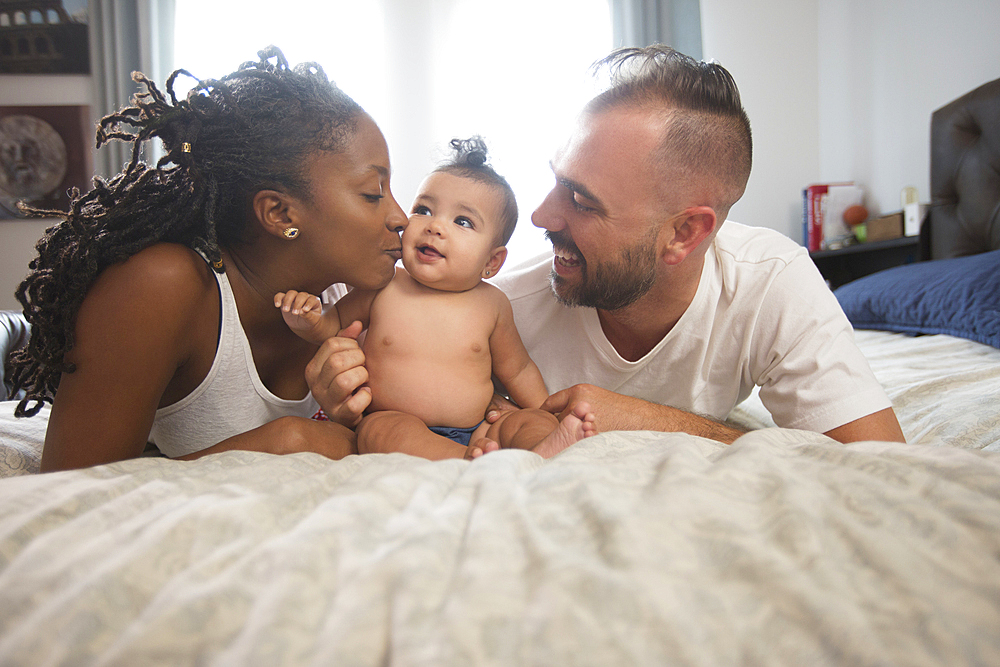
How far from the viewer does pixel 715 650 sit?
34cm

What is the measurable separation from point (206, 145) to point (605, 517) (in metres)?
0.90

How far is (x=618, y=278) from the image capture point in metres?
1.26

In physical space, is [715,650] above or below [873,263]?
below

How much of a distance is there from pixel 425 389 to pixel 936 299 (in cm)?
165

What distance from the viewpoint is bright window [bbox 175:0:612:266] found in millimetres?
3477

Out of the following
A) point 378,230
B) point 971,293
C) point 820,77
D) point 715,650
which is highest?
point 820,77

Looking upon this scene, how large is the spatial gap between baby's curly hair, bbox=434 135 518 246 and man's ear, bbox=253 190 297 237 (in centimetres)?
36

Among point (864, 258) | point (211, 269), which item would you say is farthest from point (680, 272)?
point (864, 258)

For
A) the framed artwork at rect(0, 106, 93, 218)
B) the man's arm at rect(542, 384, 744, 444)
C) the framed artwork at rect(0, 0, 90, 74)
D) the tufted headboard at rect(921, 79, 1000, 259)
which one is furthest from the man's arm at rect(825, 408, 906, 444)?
the framed artwork at rect(0, 0, 90, 74)

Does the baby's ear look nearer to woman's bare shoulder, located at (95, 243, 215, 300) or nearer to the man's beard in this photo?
the man's beard

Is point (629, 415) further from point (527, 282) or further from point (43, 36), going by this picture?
point (43, 36)

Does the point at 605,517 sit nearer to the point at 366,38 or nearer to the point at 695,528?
the point at 695,528

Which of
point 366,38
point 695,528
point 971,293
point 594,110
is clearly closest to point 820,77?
point 971,293

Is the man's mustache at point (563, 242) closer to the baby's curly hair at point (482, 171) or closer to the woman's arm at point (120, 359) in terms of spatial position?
the baby's curly hair at point (482, 171)
